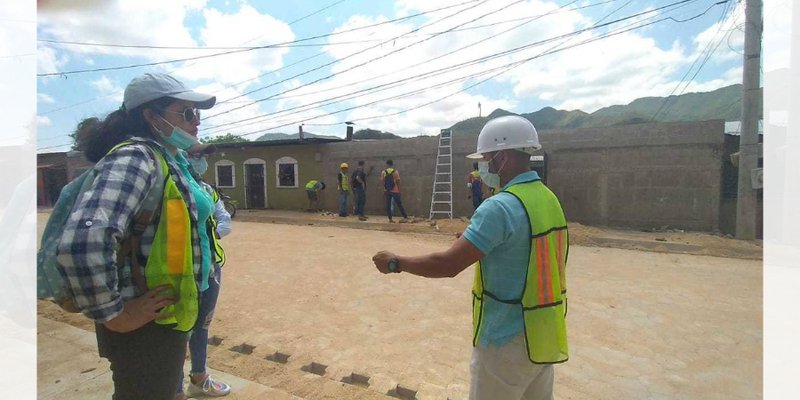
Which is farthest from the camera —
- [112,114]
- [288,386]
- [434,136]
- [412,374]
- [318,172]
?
[318,172]

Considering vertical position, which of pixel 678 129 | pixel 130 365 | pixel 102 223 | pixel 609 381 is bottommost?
pixel 609 381

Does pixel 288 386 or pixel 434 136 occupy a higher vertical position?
pixel 434 136

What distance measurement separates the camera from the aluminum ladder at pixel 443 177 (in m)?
12.0

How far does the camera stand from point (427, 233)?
9.76 m

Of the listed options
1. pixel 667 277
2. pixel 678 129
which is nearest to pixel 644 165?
pixel 678 129

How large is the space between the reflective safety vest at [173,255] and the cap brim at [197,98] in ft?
0.86

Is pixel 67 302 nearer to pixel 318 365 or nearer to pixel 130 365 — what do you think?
pixel 130 365

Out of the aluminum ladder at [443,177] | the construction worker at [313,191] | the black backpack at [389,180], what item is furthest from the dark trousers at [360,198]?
the construction worker at [313,191]

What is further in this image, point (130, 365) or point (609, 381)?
point (609, 381)

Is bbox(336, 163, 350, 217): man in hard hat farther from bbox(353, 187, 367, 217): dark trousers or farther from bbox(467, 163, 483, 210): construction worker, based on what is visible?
bbox(467, 163, 483, 210): construction worker

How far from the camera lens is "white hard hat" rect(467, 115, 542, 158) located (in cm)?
164

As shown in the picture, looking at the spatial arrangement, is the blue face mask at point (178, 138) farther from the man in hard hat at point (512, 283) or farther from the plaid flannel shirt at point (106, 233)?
the man in hard hat at point (512, 283)

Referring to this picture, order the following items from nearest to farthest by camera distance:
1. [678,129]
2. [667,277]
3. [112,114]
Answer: [112,114], [667,277], [678,129]

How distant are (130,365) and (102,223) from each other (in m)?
0.53
